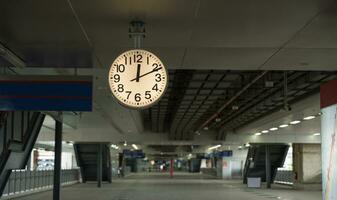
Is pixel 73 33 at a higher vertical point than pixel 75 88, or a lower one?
higher

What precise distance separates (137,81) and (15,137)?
11.7 metres

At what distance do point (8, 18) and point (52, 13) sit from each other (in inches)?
31.8

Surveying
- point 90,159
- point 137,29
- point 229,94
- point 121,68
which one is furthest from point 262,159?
point 121,68

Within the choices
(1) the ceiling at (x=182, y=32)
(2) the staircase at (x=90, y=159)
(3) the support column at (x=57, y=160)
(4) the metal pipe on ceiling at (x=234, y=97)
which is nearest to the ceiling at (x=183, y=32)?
(1) the ceiling at (x=182, y=32)

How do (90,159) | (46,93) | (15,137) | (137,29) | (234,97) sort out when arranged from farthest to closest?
(90,159)
(234,97)
(15,137)
(46,93)
(137,29)

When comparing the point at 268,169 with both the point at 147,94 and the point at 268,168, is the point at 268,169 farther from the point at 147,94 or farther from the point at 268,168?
the point at 147,94

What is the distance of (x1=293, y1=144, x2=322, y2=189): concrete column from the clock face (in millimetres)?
32446

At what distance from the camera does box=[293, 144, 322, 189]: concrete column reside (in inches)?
Result: 1492

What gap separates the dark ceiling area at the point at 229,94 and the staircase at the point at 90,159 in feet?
30.2

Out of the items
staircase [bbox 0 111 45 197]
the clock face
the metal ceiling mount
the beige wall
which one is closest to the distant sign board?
the metal ceiling mount

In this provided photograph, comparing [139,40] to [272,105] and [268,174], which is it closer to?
[272,105]

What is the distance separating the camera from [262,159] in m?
45.5

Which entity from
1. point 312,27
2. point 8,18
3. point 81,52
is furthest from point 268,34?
point 8,18

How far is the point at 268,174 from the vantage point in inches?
1622
